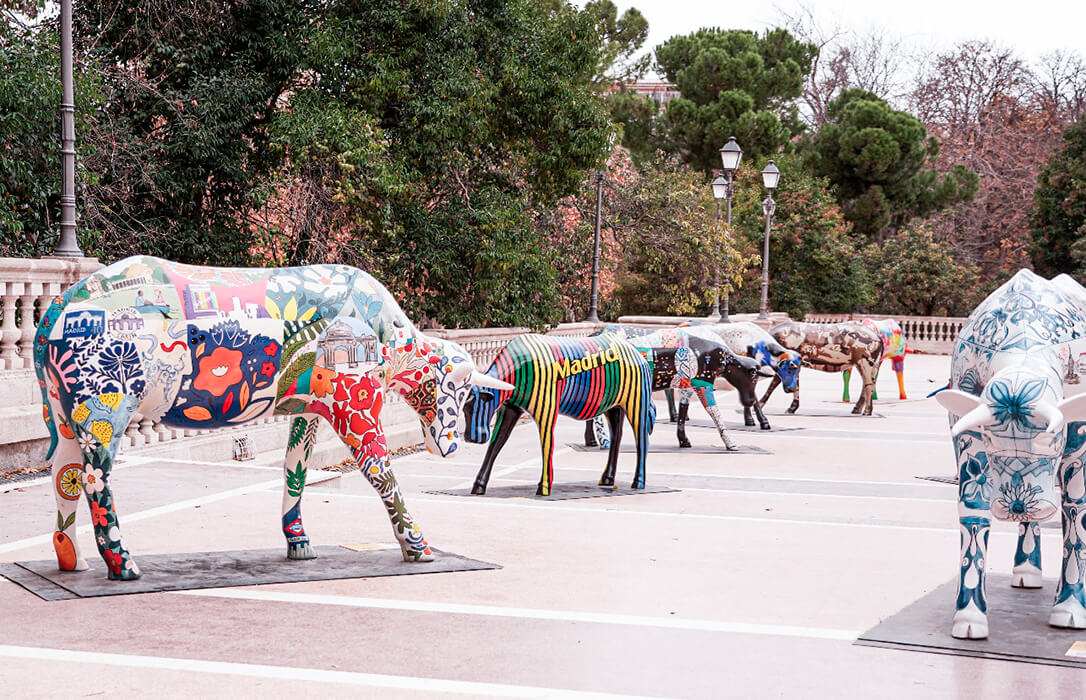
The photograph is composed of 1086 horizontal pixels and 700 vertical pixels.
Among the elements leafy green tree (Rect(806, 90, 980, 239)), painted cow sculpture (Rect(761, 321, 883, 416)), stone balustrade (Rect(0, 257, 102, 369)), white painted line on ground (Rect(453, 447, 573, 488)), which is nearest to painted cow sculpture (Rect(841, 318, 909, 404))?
painted cow sculpture (Rect(761, 321, 883, 416))

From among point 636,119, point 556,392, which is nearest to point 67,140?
point 556,392

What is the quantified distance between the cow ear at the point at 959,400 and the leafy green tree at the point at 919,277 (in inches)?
1533

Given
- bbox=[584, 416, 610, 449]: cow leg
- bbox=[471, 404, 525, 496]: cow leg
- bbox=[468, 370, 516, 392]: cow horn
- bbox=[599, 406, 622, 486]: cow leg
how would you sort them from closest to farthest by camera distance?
1. bbox=[468, 370, 516, 392]: cow horn
2. bbox=[471, 404, 525, 496]: cow leg
3. bbox=[599, 406, 622, 486]: cow leg
4. bbox=[584, 416, 610, 449]: cow leg

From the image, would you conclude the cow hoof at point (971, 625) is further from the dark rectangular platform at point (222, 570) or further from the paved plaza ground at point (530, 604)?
the dark rectangular platform at point (222, 570)

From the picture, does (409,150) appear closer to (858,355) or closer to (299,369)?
(858,355)

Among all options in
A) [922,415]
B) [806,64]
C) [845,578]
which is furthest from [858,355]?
[806,64]

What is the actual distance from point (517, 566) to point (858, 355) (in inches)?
601

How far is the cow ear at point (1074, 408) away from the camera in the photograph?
6.21 meters

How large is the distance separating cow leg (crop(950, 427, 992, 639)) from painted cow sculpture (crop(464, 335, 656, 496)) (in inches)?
214

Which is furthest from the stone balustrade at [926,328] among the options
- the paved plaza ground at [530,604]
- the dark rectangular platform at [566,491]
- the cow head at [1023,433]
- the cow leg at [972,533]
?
the cow head at [1023,433]

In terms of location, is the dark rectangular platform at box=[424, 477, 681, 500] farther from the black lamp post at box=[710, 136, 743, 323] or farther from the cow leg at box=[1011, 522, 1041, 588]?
the black lamp post at box=[710, 136, 743, 323]

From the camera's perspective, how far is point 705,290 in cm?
3266

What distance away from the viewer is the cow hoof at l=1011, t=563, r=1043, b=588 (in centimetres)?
792

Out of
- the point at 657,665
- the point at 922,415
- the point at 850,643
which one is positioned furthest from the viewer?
the point at 922,415
